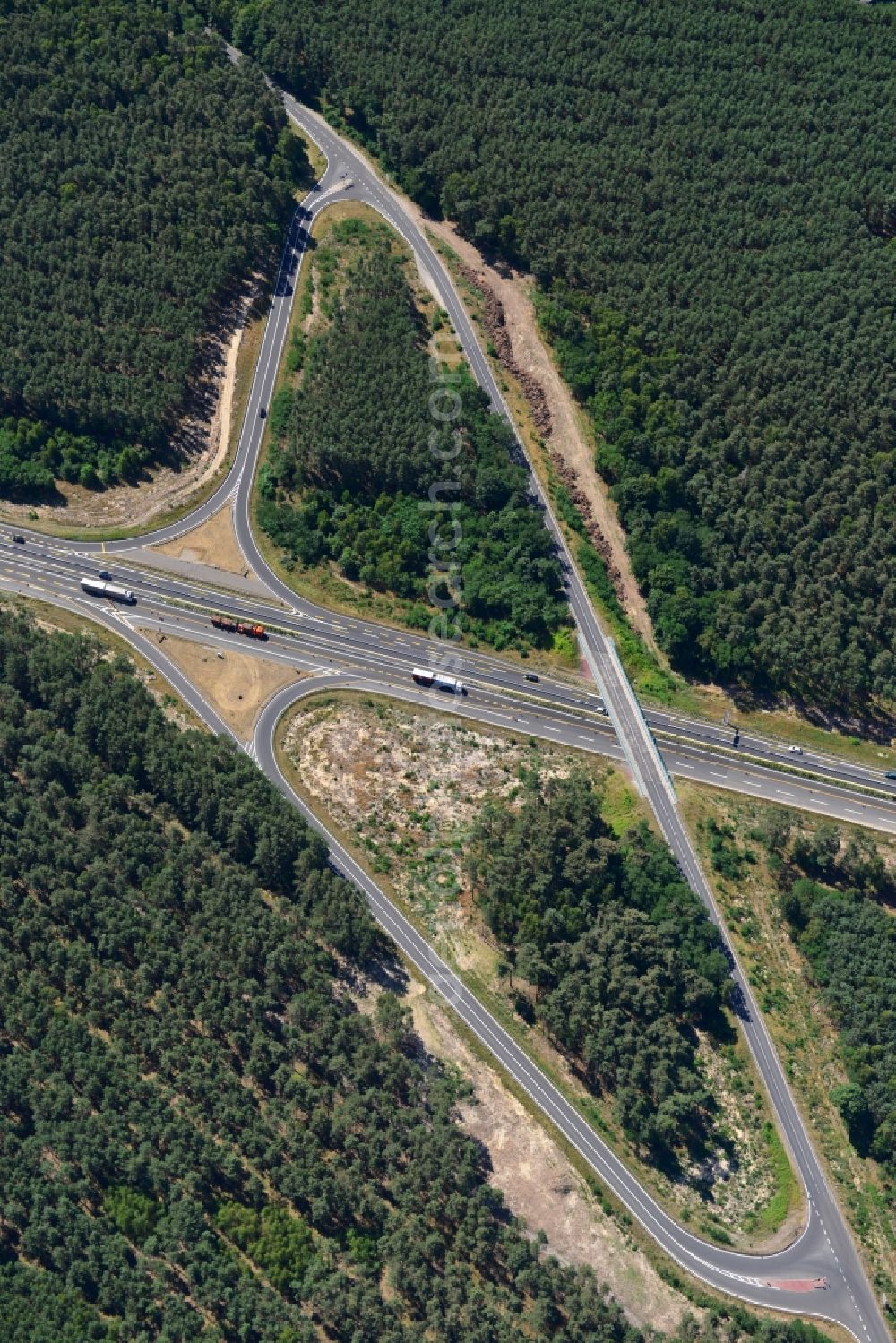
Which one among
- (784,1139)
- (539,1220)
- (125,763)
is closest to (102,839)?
(125,763)

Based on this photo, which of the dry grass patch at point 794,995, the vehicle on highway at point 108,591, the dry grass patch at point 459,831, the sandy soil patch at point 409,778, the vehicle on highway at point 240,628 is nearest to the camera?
the dry grass patch at point 459,831

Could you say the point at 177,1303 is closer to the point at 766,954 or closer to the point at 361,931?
the point at 361,931

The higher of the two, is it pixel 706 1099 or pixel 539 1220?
pixel 706 1099

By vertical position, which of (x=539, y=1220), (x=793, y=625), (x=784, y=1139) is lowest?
(x=539, y=1220)

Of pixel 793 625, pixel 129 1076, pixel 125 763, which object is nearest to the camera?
pixel 129 1076

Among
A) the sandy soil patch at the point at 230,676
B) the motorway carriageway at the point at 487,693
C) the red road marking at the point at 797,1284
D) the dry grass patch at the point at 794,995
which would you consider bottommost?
the red road marking at the point at 797,1284

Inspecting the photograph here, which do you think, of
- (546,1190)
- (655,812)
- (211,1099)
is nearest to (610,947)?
(655,812)

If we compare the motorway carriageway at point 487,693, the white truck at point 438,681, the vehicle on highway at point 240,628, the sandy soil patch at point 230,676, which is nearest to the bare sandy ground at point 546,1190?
the sandy soil patch at point 230,676

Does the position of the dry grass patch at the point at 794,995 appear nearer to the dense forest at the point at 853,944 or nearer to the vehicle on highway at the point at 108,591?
the dense forest at the point at 853,944
